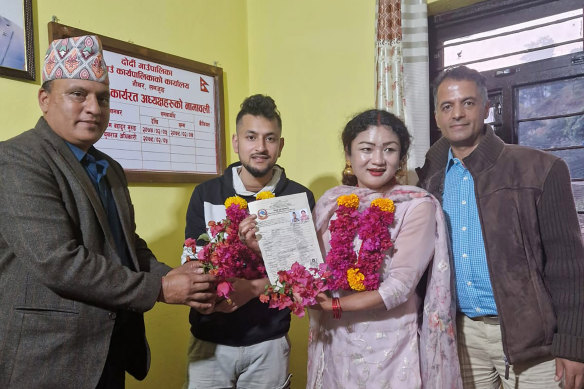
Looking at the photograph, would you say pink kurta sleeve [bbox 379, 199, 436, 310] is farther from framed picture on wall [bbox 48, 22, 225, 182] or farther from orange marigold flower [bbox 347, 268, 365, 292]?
framed picture on wall [bbox 48, 22, 225, 182]

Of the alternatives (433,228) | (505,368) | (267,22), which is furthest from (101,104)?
(267,22)

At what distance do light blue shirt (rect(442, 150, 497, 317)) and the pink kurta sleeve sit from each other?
20 centimetres

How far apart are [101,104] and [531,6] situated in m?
2.43

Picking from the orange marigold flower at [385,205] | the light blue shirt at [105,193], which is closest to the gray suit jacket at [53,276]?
the light blue shirt at [105,193]

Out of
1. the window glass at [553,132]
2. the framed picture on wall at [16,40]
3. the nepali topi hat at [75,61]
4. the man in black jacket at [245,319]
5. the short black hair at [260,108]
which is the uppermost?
the framed picture on wall at [16,40]

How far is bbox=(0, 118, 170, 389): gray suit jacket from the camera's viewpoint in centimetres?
130

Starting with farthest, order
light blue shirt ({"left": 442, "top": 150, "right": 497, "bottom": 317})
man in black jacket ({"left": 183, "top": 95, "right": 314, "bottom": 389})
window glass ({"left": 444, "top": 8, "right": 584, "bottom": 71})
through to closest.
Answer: window glass ({"left": 444, "top": 8, "right": 584, "bottom": 71}) < man in black jacket ({"left": 183, "top": 95, "right": 314, "bottom": 389}) < light blue shirt ({"left": 442, "top": 150, "right": 497, "bottom": 317})

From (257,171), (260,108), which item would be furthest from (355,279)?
(260,108)

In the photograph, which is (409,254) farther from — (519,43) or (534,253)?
(519,43)

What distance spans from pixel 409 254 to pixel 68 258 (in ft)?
3.82

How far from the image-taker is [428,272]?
171 cm

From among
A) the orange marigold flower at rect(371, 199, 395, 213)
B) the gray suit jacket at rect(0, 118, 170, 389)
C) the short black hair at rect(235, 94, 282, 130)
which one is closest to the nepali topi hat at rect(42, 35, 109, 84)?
the gray suit jacket at rect(0, 118, 170, 389)

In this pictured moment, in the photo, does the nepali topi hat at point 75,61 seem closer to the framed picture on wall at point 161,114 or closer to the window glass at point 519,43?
the framed picture on wall at point 161,114

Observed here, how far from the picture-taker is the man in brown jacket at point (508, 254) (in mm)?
1597
